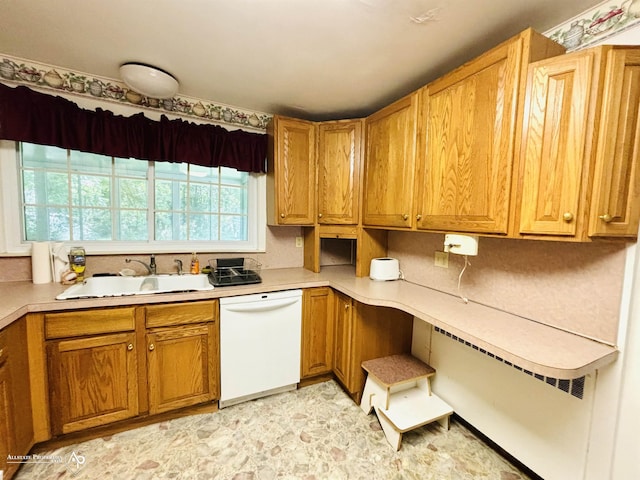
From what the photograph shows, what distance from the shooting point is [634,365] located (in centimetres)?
103

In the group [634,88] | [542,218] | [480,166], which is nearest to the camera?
[634,88]

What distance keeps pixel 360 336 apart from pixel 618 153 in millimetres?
1610

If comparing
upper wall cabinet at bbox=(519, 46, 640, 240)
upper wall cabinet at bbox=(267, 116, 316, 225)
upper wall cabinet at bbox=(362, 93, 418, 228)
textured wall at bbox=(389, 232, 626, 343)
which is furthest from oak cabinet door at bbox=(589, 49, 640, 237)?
upper wall cabinet at bbox=(267, 116, 316, 225)

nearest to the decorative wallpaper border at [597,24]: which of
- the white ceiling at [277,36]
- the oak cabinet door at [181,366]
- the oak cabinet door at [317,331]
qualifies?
the white ceiling at [277,36]

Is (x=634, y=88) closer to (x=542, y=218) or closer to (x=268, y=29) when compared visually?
(x=542, y=218)

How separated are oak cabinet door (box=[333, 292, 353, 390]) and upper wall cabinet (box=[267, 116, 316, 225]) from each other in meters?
0.77

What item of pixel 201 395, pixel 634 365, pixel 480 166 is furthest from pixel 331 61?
pixel 201 395

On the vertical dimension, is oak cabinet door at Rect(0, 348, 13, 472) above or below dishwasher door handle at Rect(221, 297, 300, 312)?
below

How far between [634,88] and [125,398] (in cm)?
284

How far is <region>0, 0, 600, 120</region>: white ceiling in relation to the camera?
118 cm

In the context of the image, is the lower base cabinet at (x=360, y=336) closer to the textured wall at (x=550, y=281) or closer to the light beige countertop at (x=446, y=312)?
the light beige countertop at (x=446, y=312)

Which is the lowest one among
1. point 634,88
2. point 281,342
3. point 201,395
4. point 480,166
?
point 201,395

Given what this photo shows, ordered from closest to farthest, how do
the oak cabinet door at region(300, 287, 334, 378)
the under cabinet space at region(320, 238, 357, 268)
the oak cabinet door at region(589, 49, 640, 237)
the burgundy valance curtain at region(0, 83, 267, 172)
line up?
the oak cabinet door at region(589, 49, 640, 237) → the burgundy valance curtain at region(0, 83, 267, 172) → the oak cabinet door at region(300, 287, 334, 378) → the under cabinet space at region(320, 238, 357, 268)

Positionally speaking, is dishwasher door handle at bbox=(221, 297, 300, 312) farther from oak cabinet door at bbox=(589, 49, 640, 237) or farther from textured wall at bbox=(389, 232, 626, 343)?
oak cabinet door at bbox=(589, 49, 640, 237)
